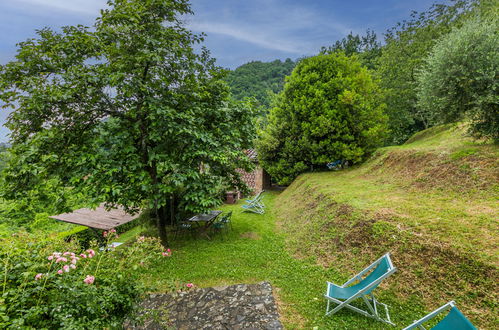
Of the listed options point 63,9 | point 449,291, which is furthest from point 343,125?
point 63,9

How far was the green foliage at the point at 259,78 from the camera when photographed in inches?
1123

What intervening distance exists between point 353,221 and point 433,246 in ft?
5.98

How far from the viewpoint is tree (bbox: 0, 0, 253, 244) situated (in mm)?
4961

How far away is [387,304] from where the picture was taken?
3.80m

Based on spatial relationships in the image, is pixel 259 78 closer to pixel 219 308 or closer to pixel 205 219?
pixel 205 219

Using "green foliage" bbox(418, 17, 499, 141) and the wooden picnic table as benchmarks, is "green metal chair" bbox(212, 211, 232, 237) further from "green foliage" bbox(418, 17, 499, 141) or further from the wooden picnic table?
"green foliage" bbox(418, 17, 499, 141)

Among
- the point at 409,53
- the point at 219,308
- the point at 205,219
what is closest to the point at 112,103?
the point at 205,219

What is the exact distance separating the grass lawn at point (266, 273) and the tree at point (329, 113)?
18.7 feet

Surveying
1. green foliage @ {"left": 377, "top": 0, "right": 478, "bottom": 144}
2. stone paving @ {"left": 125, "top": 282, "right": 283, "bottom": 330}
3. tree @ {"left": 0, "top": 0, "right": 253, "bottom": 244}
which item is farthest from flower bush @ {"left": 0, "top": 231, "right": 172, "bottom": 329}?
green foliage @ {"left": 377, "top": 0, "right": 478, "bottom": 144}

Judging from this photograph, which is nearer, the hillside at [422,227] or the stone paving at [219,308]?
the hillside at [422,227]

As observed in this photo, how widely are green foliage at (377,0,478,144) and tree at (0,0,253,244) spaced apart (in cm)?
1670

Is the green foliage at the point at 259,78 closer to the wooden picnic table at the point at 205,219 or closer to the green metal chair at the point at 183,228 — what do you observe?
the wooden picnic table at the point at 205,219

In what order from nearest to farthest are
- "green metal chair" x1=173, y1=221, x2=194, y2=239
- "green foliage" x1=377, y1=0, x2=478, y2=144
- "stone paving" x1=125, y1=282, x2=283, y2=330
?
"stone paving" x1=125, y1=282, x2=283, y2=330 < "green metal chair" x1=173, y1=221, x2=194, y2=239 < "green foliage" x1=377, y1=0, x2=478, y2=144

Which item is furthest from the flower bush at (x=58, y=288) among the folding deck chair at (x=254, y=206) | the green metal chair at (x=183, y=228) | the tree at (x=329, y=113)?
the tree at (x=329, y=113)
